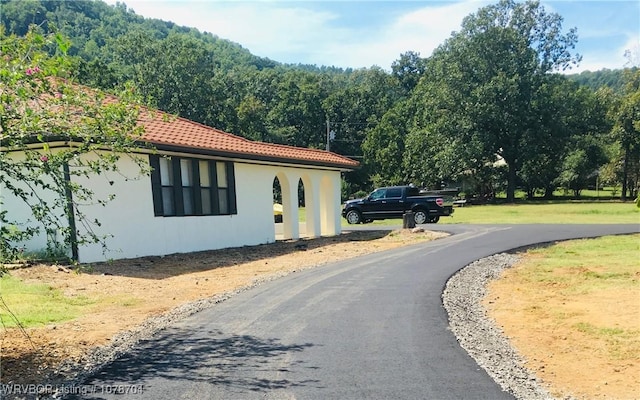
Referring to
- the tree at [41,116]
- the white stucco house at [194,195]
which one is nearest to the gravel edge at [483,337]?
the tree at [41,116]

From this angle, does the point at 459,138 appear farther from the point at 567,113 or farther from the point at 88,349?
the point at 88,349

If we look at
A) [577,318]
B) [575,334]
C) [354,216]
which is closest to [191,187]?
[577,318]

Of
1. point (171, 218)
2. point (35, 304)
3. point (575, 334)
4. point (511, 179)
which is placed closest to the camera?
point (575, 334)

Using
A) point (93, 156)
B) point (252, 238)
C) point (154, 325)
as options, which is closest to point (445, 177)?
point (252, 238)

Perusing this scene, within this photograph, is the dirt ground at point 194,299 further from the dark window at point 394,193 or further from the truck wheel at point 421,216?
the dark window at point 394,193

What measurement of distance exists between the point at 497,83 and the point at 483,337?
4452 centimetres

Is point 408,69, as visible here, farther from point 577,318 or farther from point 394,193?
point 577,318

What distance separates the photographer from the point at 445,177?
48.3 metres

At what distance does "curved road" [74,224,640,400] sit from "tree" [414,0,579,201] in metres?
40.3

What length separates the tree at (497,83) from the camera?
46656 mm

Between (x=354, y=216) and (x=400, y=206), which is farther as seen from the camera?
(x=354, y=216)

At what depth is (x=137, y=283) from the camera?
10.4 meters

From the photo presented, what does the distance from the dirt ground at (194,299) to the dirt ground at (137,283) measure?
1 cm

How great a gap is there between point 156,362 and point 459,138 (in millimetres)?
45773
